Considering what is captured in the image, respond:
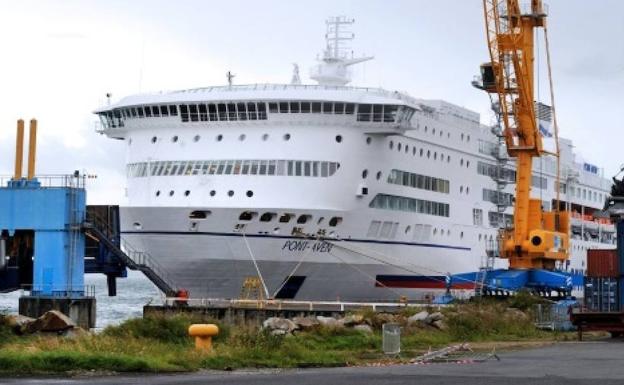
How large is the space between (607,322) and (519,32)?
23667mm

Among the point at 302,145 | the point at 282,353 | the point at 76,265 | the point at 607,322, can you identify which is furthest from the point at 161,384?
the point at 302,145

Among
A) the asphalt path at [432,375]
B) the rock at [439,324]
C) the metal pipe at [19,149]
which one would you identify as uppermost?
the metal pipe at [19,149]

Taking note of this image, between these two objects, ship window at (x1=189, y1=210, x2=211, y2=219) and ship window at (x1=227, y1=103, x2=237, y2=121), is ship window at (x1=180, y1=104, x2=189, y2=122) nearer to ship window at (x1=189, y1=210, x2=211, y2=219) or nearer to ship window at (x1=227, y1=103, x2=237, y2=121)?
ship window at (x1=227, y1=103, x2=237, y2=121)

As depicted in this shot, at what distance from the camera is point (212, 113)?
1976 inches

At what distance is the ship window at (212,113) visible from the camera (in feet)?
164

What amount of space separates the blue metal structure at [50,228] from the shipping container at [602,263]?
1758 cm

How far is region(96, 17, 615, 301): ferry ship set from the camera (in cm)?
4816

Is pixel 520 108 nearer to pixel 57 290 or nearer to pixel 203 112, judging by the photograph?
pixel 203 112

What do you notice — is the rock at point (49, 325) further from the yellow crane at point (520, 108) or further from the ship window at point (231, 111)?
the yellow crane at point (520, 108)

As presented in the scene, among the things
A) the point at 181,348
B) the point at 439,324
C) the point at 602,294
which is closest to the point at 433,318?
the point at 439,324

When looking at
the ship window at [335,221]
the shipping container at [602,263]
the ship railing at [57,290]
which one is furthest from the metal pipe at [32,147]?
the shipping container at [602,263]

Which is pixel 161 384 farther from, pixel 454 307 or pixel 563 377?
pixel 454 307

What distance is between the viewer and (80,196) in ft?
147

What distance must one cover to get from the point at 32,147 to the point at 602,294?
2083cm
